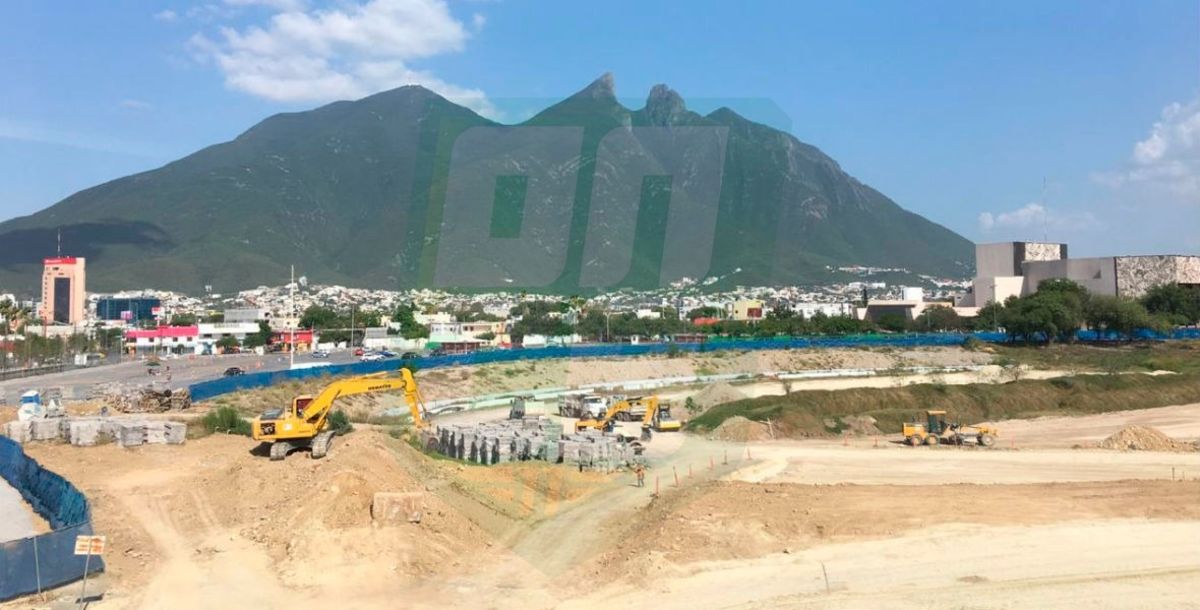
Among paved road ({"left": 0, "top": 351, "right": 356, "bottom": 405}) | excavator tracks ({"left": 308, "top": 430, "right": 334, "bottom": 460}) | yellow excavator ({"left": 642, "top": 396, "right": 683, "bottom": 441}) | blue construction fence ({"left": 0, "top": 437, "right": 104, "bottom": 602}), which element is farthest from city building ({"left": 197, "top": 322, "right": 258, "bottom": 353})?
blue construction fence ({"left": 0, "top": 437, "right": 104, "bottom": 602})

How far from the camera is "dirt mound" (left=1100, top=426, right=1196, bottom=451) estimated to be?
1423 inches

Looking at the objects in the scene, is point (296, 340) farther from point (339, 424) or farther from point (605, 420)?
point (339, 424)

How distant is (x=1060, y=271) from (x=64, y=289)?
19225 centimetres

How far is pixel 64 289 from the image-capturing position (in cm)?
18738

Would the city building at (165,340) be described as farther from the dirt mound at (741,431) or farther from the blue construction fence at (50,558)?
the blue construction fence at (50,558)

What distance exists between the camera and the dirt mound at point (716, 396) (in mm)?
52178

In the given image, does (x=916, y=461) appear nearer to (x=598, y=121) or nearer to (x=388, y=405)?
(x=598, y=121)

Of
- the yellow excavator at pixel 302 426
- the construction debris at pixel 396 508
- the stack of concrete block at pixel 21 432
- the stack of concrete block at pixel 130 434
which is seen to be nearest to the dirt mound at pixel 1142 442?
the yellow excavator at pixel 302 426

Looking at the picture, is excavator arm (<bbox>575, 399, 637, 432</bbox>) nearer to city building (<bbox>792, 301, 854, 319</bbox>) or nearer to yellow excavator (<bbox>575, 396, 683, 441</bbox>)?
yellow excavator (<bbox>575, 396, 683, 441</bbox>)

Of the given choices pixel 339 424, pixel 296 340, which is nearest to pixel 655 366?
pixel 339 424

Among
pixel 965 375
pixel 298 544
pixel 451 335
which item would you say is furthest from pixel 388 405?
pixel 451 335

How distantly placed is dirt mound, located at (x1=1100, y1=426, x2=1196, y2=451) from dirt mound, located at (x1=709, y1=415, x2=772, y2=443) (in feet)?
46.6

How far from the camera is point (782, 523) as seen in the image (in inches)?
820

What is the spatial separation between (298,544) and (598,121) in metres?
14.0
